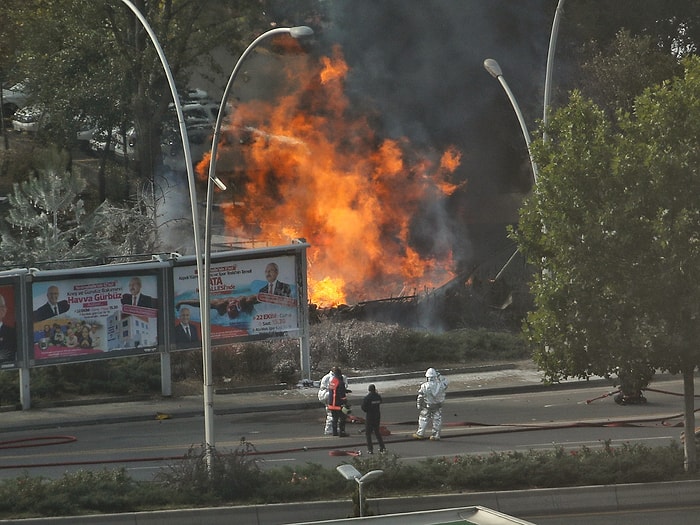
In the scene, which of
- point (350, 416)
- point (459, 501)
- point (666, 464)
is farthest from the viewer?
point (350, 416)

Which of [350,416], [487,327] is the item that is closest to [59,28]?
[487,327]

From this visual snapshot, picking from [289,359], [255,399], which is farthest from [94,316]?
[289,359]

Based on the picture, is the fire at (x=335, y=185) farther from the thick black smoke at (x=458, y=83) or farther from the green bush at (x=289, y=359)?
the green bush at (x=289, y=359)

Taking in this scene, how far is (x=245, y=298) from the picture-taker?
28500mm

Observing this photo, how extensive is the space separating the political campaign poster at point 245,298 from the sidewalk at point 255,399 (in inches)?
52.9

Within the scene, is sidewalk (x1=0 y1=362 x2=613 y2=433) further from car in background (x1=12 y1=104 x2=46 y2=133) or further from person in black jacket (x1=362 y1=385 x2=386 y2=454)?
car in background (x1=12 y1=104 x2=46 y2=133)

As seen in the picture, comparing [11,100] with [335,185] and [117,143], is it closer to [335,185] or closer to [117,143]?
[117,143]

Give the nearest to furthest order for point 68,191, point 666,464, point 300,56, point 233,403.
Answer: point 666,464, point 233,403, point 68,191, point 300,56

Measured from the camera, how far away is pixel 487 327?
3491cm

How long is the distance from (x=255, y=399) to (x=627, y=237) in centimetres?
1151

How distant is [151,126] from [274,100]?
4051 mm

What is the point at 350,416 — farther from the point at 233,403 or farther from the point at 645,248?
the point at 645,248

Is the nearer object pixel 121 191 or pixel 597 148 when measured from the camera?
pixel 597 148

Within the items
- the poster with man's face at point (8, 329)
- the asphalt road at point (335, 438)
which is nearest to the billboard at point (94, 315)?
the poster with man's face at point (8, 329)
